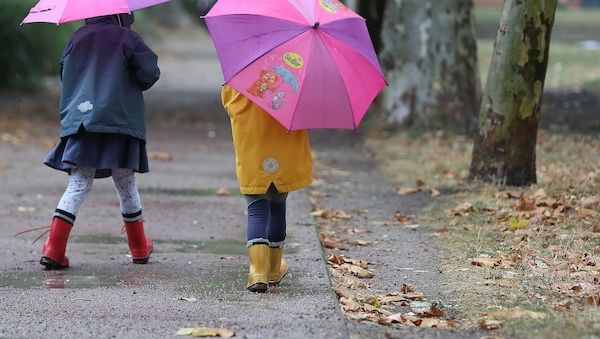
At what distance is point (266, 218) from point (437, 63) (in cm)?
880

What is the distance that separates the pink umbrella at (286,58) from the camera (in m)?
5.71

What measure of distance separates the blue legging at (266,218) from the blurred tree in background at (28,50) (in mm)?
12579

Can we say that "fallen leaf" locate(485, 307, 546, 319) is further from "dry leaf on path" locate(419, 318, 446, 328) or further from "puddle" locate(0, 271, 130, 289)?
"puddle" locate(0, 271, 130, 289)

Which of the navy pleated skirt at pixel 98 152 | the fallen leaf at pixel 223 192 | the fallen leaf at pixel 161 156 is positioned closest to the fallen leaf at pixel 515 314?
the navy pleated skirt at pixel 98 152

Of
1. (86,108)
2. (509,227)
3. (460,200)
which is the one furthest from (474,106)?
(86,108)

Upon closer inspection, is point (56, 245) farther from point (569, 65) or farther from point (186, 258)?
point (569, 65)

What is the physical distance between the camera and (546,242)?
711 cm

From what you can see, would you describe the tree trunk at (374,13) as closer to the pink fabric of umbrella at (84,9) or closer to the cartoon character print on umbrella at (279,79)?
the pink fabric of umbrella at (84,9)

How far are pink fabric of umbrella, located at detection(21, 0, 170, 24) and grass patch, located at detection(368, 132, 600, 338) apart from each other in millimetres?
2292

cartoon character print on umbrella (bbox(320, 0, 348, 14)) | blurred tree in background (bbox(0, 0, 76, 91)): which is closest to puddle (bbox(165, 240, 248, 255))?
cartoon character print on umbrella (bbox(320, 0, 348, 14))

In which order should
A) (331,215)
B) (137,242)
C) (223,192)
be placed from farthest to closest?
(223,192) → (331,215) → (137,242)

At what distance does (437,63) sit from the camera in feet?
47.6

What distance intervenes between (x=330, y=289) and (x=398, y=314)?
0.69 m

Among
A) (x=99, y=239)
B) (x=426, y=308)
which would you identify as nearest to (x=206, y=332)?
(x=426, y=308)
